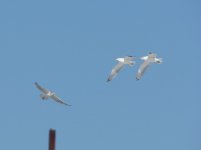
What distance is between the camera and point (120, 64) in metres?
39.7

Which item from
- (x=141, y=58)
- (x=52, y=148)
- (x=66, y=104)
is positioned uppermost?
(x=141, y=58)

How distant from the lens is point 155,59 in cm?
3747

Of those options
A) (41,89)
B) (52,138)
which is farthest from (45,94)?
(52,138)

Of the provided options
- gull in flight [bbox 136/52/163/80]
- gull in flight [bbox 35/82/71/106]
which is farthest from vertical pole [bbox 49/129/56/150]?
gull in flight [bbox 35/82/71/106]

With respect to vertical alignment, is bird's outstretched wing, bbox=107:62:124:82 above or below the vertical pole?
above

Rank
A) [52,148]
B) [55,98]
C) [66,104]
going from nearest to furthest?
[52,148] → [66,104] → [55,98]

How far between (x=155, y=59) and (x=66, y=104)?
4.15 metres

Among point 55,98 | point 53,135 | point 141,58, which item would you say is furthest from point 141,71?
point 53,135

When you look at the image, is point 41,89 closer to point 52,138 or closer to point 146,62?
point 146,62

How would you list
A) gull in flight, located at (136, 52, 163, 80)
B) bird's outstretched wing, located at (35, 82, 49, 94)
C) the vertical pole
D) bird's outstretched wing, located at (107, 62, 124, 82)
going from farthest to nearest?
bird's outstretched wing, located at (107, 62, 124, 82) → bird's outstretched wing, located at (35, 82, 49, 94) → gull in flight, located at (136, 52, 163, 80) → the vertical pole

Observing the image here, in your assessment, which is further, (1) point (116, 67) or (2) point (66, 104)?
(1) point (116, 67)

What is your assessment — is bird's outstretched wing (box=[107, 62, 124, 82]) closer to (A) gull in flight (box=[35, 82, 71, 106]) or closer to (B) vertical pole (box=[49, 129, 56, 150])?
(A) gull in flight (box=[35, 82, 71, 106])

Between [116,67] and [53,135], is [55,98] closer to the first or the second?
[116,67]

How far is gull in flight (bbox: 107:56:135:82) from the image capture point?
125 ft
